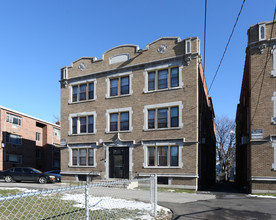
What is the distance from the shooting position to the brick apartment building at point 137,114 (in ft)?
60.8

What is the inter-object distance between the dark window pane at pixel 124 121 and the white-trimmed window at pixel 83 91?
3.51 metres

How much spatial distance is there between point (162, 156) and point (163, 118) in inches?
116

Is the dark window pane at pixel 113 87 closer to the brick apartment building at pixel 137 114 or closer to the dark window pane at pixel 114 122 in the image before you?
the brick apartment building at pixel 137 114

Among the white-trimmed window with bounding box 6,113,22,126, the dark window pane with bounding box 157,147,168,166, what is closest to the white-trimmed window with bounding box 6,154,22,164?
the white-trimmed window with bounding box 6,113,22,126

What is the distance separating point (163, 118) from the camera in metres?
19.5

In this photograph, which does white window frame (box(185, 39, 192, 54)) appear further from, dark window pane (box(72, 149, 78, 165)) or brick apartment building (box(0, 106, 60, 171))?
brick apartment building (box(0, 106, 60, 171))

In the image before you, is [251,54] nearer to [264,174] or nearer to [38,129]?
[264,174]

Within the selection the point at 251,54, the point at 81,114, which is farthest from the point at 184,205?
the point at 81,114

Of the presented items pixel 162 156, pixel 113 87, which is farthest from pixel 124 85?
pixel 162 156

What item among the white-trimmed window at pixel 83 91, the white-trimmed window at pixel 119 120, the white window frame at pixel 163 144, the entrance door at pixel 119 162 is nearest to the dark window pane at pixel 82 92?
the white-trimmed window at pixel 83 91

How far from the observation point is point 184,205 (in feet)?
35.7

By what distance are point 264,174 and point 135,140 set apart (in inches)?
374

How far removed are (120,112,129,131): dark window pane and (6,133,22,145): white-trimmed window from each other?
2190 centimetres

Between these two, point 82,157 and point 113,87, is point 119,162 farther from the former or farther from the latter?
point 113,87
